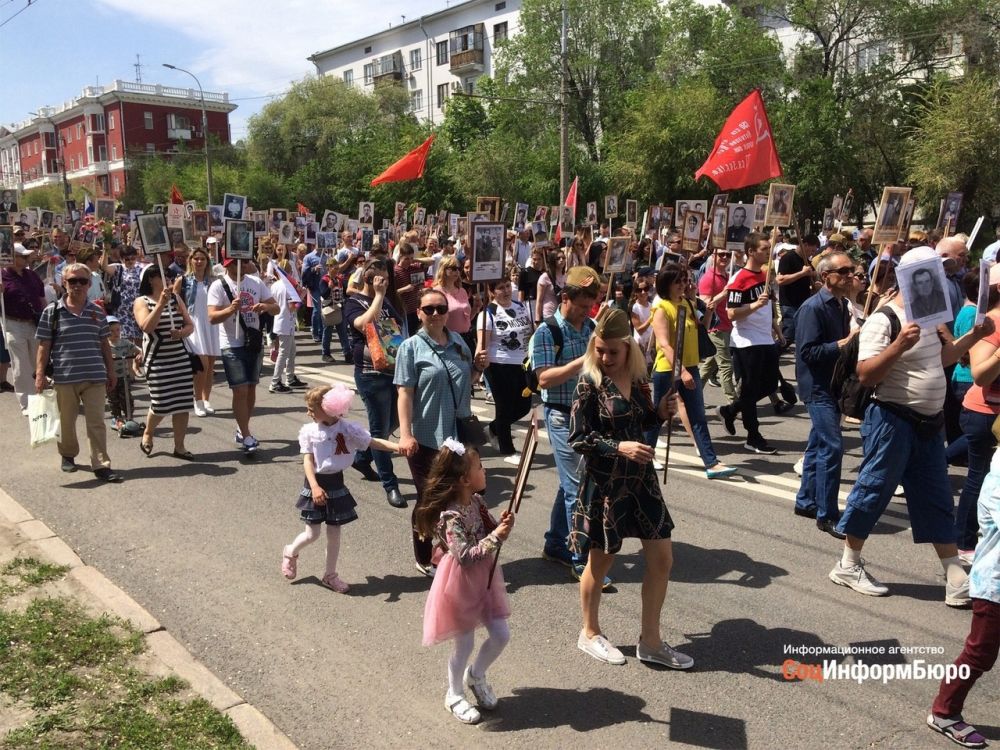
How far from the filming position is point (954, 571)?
4.99m

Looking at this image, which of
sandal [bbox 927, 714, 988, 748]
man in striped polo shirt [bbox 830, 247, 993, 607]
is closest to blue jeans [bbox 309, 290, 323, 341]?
man in striped polo shirt [bbox 830, 247, 993, 607]

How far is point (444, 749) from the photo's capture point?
373cm

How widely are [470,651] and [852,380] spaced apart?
280 centimetres

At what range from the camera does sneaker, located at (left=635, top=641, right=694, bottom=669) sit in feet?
14.3

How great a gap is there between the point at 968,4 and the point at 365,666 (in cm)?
4040

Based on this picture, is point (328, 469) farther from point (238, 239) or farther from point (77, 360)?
point (238, 239)

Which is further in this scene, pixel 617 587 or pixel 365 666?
pixel 617 587

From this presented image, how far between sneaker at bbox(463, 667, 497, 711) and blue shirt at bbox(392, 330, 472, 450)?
71.5 inches

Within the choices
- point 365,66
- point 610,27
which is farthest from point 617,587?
point 365,66

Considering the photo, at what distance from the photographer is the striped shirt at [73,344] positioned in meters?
7.59

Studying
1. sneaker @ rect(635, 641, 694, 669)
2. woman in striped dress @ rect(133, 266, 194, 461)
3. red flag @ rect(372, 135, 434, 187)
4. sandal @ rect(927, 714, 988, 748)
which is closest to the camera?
sandal @ rect(927, 714, 988, 748)

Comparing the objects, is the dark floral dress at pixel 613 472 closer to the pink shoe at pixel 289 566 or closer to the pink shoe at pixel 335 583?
the pink shoe at pixel 335 583

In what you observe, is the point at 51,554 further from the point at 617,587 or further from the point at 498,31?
the point at 498,31

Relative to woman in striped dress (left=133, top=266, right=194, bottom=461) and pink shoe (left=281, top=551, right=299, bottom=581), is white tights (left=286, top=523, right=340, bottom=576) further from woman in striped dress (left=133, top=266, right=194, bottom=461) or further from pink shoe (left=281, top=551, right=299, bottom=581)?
woman in striped dress (left=133, top=266, right=194, bottom=461)
